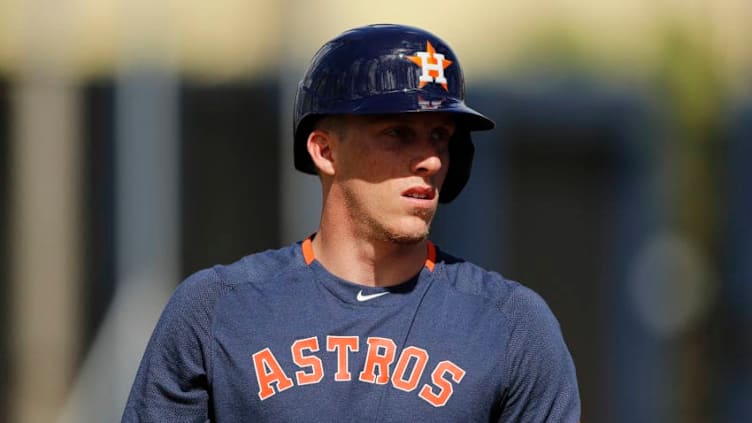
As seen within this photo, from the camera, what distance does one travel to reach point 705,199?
927 centimetres

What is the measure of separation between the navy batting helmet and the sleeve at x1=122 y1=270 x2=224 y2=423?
0.58 metres

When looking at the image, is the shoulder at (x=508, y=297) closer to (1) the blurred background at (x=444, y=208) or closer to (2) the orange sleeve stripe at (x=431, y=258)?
(2) the orange sleeve stripe at (x=431, y=258)

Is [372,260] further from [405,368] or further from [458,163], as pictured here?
[458,163]

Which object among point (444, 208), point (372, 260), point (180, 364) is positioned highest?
point (372, 260)

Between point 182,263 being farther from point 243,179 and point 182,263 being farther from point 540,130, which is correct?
point 540,130

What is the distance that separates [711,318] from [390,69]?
6.21 m

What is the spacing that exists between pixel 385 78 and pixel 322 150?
286mm

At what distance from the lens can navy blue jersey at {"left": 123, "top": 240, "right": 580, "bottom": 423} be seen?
3.35 meters

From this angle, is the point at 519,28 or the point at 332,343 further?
the point at 519,28

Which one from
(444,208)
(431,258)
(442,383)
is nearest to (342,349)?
(442,383)

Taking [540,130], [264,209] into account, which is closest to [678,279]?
[540,130]

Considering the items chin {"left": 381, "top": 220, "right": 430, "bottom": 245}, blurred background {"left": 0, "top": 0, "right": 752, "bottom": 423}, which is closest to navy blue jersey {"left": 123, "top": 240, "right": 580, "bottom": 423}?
chin {"left": 381, "top": 220, "right": 430, "bottom": 245}

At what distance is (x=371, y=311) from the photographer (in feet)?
11.4

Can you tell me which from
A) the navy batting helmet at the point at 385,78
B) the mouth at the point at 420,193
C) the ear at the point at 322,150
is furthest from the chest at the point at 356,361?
the navy batting helmet at the point at 385,78
